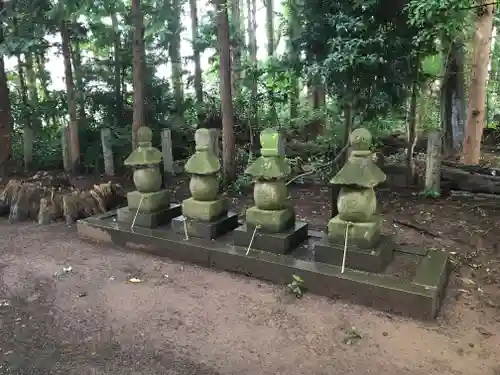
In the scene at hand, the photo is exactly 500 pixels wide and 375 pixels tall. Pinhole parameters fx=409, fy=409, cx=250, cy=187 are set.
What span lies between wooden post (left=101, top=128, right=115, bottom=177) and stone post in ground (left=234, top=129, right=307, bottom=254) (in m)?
5.22

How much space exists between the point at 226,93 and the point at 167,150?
1.82 m

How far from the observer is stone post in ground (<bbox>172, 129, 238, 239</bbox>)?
4.55m

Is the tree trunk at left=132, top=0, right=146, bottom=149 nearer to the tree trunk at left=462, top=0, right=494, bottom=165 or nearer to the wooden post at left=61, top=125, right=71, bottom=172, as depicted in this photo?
the wooden post at left=61, top=125, right=71, bottom=172

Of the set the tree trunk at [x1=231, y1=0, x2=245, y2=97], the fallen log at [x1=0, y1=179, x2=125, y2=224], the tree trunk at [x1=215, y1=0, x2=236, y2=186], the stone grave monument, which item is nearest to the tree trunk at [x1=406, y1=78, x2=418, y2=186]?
the tree trunk at [x1=215, y1=0, x2=236, y2=186]

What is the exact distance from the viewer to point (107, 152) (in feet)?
28.1

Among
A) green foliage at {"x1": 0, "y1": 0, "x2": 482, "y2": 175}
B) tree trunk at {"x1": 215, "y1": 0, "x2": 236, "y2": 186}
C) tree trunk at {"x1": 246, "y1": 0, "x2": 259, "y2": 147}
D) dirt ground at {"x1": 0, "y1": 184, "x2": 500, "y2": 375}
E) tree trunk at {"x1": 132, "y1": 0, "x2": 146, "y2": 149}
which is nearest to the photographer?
dirt ground at {"x1": 0, "y1": 184, "x2": 500, "y2": 375}

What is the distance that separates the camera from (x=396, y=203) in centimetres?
664

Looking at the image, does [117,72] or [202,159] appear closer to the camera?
[202,159]

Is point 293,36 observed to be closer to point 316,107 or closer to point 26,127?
point 316,107

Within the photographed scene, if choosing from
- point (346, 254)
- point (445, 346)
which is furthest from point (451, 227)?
point (445, 346)

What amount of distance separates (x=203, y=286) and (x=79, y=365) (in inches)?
55.6

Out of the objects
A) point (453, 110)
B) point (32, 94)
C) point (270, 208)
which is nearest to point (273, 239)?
point (270, 208)

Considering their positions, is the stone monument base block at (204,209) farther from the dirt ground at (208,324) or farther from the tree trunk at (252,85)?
the tree trunk at (252,85)

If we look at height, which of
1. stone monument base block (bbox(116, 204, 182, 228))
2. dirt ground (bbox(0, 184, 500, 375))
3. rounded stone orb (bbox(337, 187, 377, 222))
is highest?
rounded stone orb (bbox(337, 187, 377, 222))
